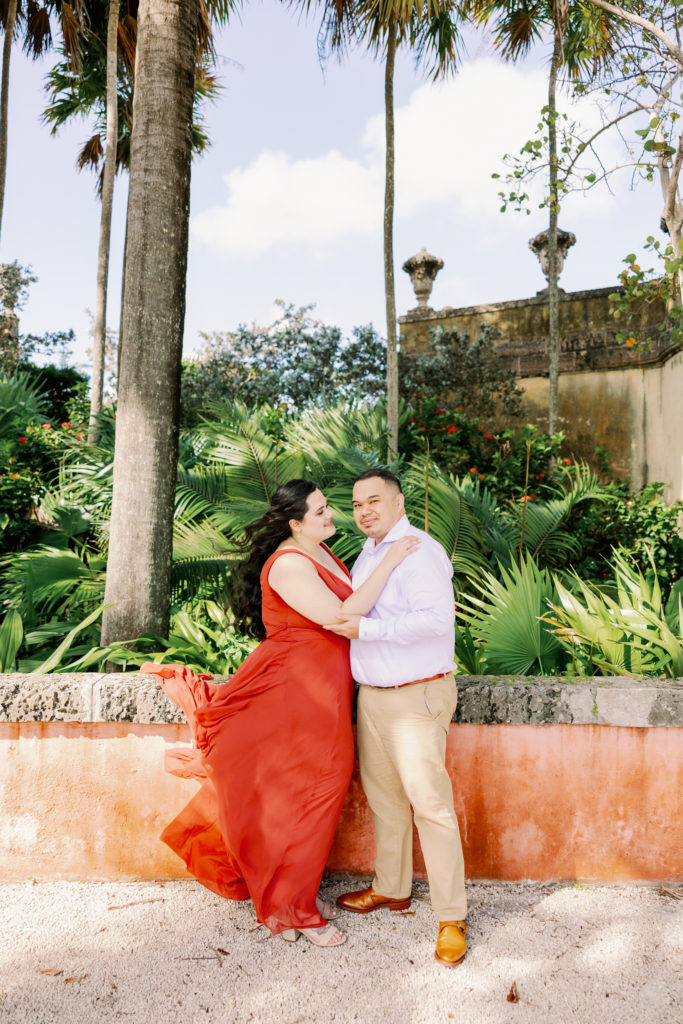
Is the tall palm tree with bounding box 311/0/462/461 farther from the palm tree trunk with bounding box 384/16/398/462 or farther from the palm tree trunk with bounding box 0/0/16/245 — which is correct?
the palm tree trunk with bounding box 0/0/16/245

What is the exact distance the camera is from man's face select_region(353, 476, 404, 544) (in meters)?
2.77

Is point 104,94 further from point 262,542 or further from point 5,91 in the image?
point 262,542

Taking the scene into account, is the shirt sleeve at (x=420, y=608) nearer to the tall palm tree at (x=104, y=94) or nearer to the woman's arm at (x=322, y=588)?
the woman's arm at (x=322, y=588)

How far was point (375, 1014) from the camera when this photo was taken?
2.19 m

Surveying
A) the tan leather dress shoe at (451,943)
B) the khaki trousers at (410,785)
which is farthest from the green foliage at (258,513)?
the tan leather dress shoe at (451,943)

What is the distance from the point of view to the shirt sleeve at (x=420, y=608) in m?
2.53

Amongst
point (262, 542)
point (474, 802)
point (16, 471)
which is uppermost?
point (16, 471)

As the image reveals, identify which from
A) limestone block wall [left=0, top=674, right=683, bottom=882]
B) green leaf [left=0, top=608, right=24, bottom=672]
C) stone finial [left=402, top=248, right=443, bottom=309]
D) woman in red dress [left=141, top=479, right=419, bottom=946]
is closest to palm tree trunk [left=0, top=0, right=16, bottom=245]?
stone finial [left=402, top=248, right=443, bottom=309]

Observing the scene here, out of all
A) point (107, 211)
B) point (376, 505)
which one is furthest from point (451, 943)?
point (107, 211)

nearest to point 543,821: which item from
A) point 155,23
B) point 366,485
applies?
point 366,485

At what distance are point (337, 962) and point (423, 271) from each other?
1252 centimetres

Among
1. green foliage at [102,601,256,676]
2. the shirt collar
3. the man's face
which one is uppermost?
the man's face

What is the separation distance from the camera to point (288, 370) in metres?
13.6

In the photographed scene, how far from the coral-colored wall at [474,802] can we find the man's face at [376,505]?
924 millimetres
